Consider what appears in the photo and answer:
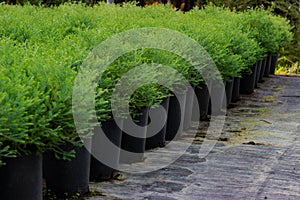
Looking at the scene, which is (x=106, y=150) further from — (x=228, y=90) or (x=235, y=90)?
(x=235, y=90)

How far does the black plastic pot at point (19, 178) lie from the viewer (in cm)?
338

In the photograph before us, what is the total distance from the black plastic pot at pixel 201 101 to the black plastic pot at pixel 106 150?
8.11 feet

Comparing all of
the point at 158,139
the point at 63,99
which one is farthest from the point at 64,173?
the point at 158,139

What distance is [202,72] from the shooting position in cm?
648

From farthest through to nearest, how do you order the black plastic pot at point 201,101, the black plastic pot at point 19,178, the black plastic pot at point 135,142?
the black plastic pot at point 201,101 < the black plastic pot at point 135,142 < the black plastic pot at point 19,178

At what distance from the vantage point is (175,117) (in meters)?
6.08

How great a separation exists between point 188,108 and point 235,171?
65.4 inches

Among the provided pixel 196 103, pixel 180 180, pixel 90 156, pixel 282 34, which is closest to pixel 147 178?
pixel 180 180

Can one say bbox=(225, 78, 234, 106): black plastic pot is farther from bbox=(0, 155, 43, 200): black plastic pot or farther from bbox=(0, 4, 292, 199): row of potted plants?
bbox=(0, 155, 43, 200): black plastic pot

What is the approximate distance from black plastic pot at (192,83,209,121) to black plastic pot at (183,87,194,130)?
411mm

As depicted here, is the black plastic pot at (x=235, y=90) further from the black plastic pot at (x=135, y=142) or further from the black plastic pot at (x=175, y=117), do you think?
the black plastic pot at (x=135, y=142)

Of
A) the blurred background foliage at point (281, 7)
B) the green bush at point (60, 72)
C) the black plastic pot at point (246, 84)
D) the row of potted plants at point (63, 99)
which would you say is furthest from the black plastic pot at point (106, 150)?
the blurred background foliage at point (281, 7)

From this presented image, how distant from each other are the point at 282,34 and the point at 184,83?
6567mm

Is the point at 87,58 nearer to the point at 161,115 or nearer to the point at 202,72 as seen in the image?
the point at 161,115
